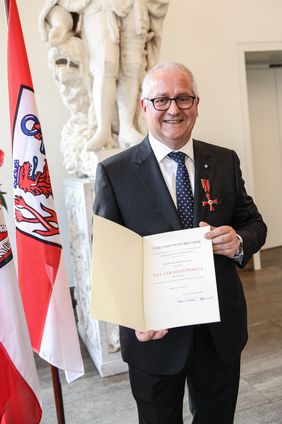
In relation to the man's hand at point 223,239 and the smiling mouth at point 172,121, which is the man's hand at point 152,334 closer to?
the man's hand at point 223,239

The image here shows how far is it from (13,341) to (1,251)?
0.31m

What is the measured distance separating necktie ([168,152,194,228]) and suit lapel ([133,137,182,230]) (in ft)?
0.12

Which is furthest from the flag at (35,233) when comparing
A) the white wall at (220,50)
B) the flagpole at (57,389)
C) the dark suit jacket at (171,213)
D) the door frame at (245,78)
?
the door frame at (245,78)

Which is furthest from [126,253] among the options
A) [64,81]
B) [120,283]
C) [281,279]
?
[281,279]

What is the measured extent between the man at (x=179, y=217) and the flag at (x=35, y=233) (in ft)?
1.09

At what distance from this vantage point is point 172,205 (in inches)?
47.9

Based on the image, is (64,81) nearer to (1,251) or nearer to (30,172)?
(30,172)

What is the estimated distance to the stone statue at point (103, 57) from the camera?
257 cm

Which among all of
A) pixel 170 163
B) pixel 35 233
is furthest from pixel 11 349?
pixel 170 163

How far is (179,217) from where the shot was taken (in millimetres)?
1231

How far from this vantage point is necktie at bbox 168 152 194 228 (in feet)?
4.07

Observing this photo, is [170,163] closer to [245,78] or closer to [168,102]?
[168,102]

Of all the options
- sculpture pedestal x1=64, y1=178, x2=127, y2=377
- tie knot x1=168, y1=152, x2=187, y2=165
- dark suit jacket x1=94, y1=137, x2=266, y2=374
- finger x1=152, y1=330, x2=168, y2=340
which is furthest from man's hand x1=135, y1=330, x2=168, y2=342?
sculpture pedestal x1=64, y1=178, x2=127, y2=377

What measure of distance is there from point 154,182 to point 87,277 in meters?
1.61
